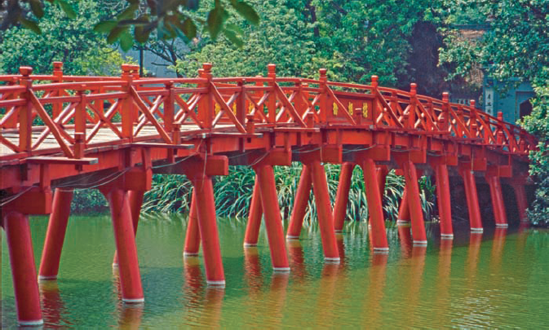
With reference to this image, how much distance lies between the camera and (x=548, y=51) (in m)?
31.8

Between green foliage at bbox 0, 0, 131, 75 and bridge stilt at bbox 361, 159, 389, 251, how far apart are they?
14.9 m

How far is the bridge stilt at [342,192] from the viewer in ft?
90.9

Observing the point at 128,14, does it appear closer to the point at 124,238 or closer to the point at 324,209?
the point at 124,238

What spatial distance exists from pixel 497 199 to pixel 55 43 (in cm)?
1543

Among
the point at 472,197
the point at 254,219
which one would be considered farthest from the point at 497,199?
the point at 254,219

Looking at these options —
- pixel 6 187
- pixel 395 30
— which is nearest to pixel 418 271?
pixel 6 187

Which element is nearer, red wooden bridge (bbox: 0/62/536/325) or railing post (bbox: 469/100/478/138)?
red wooden bridge (bbox: 0/62/536/325)

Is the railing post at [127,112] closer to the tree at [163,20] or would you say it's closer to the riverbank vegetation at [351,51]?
the tree at [163,20]

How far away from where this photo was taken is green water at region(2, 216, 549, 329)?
1628 cm

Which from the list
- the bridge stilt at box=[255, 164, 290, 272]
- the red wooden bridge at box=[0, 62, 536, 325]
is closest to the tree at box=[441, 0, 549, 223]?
the red wooden bridge at box=[0, 62, 536, 325]

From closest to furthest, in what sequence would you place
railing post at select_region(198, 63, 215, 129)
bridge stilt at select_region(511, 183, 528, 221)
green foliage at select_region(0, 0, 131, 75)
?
railing post at select_region(198, 63, 215, 129) < bridge stilt at select_region(511, 183, 528, 221) < green foliage at select_region(0, 0, 131, 75)

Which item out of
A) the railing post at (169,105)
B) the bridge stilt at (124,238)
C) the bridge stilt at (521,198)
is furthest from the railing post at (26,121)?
the bridge stilt at (521,198)

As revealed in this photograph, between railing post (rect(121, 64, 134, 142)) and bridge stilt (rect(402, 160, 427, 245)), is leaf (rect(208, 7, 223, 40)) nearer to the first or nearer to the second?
railing post (rect(121, 64, 134, 142))

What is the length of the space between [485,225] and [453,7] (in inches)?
264
